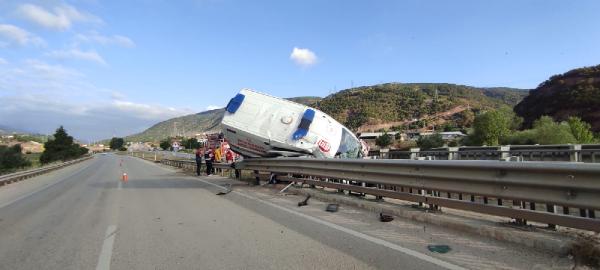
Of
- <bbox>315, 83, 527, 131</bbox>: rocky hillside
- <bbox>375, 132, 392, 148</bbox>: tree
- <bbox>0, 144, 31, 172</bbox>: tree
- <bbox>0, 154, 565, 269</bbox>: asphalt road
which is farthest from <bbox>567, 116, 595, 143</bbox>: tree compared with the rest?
<bbox>0, 144, 31, 172</bbox>: tree

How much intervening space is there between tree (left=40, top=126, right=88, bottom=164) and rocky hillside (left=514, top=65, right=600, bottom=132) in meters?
91.4

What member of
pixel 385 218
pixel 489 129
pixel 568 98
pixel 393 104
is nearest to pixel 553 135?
pixel 489 129

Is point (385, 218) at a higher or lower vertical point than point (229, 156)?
lower

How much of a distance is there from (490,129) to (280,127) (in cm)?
7303

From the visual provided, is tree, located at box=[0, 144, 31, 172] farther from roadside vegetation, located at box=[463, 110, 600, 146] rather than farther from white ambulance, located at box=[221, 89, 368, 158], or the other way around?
roadside vegetation, located at box=[463, 110, 600, 146]

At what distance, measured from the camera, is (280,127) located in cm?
1481

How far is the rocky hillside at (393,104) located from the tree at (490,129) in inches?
1726

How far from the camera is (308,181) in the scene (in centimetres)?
1302

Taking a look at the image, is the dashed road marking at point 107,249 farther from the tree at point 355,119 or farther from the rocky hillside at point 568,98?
the tree at point 355,119

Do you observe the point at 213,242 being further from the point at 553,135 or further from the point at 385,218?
the point at 553,135

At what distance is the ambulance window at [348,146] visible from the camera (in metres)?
15.6

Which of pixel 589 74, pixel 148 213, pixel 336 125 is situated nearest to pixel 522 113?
pixel 589 74

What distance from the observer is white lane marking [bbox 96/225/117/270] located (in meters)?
5.61

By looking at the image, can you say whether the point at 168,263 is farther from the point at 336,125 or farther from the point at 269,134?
the point at 336,125
